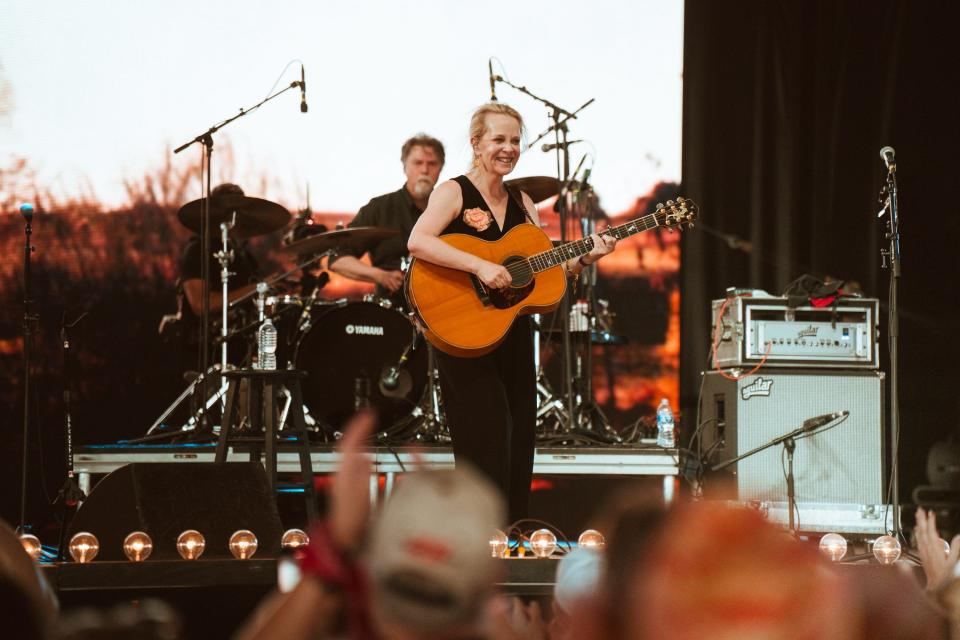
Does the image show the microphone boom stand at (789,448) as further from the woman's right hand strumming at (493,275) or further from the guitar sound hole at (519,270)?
the woman's right hand strumming at (493,275)

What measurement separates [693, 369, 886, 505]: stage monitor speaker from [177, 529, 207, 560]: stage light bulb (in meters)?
2.98

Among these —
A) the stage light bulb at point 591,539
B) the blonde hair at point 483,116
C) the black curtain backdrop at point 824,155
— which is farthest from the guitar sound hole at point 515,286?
the black curtain backdrop at point 824,155

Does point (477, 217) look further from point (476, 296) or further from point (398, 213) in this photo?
→ point (398, 213)

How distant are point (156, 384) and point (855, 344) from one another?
4739 millimetres

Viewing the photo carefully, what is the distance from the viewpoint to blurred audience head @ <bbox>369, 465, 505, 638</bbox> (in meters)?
0.90

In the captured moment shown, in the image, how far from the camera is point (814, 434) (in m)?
5.62

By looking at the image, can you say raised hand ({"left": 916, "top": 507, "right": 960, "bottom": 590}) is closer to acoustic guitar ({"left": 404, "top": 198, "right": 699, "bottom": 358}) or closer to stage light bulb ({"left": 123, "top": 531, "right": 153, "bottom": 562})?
stage light bulb ({"left": 123, "top": 531, "right": 153, "bottom": 562})

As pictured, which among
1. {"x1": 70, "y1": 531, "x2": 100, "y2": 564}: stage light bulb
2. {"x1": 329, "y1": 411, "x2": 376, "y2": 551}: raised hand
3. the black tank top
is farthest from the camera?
the black tank top

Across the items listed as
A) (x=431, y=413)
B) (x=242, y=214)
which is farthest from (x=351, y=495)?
(x=242, y=214)

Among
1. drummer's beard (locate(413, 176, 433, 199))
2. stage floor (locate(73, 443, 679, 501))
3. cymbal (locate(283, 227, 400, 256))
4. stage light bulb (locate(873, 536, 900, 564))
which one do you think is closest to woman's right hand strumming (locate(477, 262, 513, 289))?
stage light bulb (locate(873, 536, 900, 564))

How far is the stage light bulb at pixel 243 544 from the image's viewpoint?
Result: 340 centimetres

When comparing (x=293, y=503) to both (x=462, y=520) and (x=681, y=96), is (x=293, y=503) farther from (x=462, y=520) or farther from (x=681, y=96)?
(x=462, y=520)

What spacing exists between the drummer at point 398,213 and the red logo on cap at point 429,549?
5846 millimetres

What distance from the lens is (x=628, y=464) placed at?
5883mm
